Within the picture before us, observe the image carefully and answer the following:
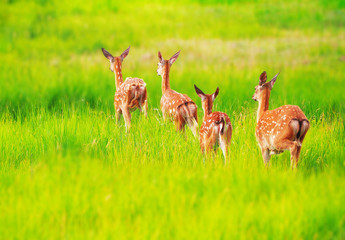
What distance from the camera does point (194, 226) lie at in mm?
3832

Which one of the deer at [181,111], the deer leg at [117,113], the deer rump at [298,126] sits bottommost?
the deer leg at [117,113]

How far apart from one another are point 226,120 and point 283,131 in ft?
2.36

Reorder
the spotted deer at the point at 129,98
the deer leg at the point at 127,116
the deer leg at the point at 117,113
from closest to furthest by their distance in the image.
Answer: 1. the deer leg at the point at 127,116
2. the spotted deer at the point at 129,98
3. the deer leg at the point at 117,113

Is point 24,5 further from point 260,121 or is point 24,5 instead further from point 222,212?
point 222,212

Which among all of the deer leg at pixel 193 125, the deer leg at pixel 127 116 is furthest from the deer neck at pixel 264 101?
the deer leg at pixel 127 116

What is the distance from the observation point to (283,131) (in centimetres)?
514

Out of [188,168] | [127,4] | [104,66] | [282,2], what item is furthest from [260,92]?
[282,2]

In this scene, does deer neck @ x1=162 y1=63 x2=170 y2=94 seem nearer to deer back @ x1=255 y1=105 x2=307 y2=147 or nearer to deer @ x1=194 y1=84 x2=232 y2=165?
deer @ x1=194 y1=84 x2=232 y2=165

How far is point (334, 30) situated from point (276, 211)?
47.5 ft

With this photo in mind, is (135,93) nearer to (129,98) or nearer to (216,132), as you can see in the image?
(129,98)

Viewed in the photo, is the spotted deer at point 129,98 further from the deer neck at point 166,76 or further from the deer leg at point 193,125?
the deer leg at point 193,125

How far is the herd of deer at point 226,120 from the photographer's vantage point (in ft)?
16.7

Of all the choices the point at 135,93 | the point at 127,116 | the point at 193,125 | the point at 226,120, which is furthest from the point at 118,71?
the point at 226,120

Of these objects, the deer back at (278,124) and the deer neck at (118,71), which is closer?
the deer back at (278,124)
